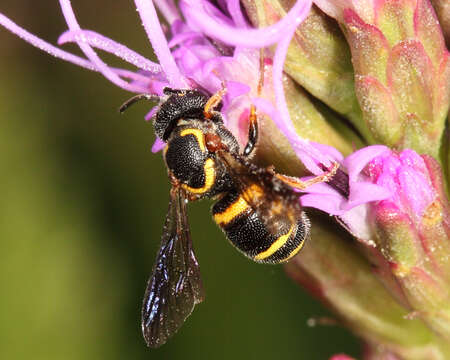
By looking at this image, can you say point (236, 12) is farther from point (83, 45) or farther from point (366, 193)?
point (366, 193)

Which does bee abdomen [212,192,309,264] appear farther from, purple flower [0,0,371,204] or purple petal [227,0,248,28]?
purple petal [227,0,248,28]

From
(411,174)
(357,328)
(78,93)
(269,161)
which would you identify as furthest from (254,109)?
(78,93)

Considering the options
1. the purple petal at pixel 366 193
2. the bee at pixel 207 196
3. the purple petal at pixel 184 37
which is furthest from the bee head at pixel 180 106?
the purple petal at pixel 366 193

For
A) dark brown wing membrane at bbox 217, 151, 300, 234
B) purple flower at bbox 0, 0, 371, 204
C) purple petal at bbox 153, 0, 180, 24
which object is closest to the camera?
dark brown wing membrane at bbox 217, 151, 300, 234

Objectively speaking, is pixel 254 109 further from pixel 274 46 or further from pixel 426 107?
pixel 426 107

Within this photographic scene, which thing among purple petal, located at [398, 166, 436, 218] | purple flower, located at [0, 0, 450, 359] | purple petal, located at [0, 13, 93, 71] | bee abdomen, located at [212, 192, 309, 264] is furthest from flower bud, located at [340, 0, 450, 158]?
purple petal, located at [0, 13, 93, 71]

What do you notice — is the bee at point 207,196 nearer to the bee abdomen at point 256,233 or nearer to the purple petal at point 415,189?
the bee abdomen at point 256,233

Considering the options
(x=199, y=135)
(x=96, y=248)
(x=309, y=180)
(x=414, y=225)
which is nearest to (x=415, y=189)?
(x=414, y=225)
